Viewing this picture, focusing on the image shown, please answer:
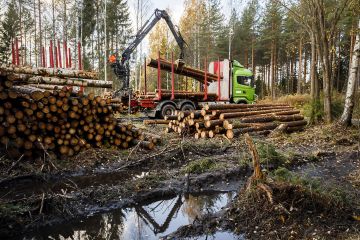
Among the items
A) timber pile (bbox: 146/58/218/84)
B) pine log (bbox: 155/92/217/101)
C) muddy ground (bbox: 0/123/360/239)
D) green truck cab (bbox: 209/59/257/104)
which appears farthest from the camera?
green truck cab (bbox: 209/59/257/104)

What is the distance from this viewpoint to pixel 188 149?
8.81 metres

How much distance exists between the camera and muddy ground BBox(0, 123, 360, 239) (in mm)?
4707

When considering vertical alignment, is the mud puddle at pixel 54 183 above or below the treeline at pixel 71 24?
below

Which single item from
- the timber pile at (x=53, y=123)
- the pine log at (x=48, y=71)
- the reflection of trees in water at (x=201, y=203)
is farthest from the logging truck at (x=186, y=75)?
the reflection of trees in water at (x=201, y=203)

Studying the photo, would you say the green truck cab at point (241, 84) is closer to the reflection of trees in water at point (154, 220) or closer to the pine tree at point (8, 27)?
the reflection of trees in water at point (154, 220)

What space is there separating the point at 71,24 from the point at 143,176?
2900 cm

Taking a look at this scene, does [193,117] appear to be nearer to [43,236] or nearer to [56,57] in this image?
[56,57]

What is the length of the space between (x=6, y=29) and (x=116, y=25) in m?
10.3

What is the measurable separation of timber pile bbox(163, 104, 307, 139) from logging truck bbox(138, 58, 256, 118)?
347cm

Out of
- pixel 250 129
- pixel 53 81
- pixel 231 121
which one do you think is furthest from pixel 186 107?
pixel 53 81

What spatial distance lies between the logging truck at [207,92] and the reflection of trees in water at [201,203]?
10611 mm

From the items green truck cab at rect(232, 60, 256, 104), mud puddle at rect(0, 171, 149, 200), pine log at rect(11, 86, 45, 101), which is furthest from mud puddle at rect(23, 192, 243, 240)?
green truck cab at rect(232, 60, 256, 104)

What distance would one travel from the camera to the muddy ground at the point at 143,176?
15.4 feet

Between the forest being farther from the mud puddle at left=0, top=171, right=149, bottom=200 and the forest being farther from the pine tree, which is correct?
the pine tree
